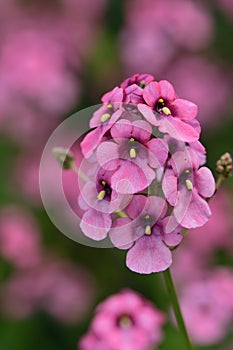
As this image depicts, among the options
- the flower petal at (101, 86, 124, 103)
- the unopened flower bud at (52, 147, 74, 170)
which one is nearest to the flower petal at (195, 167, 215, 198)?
the flower petal at (101, 86, 124, 103)

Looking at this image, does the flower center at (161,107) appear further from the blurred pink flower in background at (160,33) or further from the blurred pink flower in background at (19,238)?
the blurred pink flower in background at (160,33)

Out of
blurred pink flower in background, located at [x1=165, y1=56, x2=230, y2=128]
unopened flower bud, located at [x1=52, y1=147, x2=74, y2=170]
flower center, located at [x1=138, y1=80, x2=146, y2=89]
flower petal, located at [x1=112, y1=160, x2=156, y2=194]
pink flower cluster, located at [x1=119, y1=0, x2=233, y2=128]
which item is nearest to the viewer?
flower petal, located at [x1=112, y1=160, x2=156, y2=194]

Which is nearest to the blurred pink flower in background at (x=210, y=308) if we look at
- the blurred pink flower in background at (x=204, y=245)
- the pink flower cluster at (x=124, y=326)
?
A: the pink flower cluster at (x=124, y=326)

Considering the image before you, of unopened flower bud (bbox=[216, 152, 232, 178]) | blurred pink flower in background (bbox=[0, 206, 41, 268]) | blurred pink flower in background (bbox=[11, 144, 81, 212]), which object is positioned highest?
unopened flower bud (bbox=[216, 152, 232, 178])

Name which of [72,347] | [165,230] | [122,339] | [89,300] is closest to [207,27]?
[89,300]

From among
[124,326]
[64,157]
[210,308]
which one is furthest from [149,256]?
[210,308]

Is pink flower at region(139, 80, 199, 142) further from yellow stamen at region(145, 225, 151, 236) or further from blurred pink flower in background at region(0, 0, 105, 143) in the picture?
blurred pink flower in background at region(0, 0, 105, 143)

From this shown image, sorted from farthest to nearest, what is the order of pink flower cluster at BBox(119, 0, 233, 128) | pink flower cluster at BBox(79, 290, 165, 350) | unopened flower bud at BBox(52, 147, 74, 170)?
pink flower cluster at BBox(119, 0, 233, 128) < pink flower cluster at BBox(79, 290, 165, 350) < unopened flower bud at BBox(52, 147, 74, 170)
